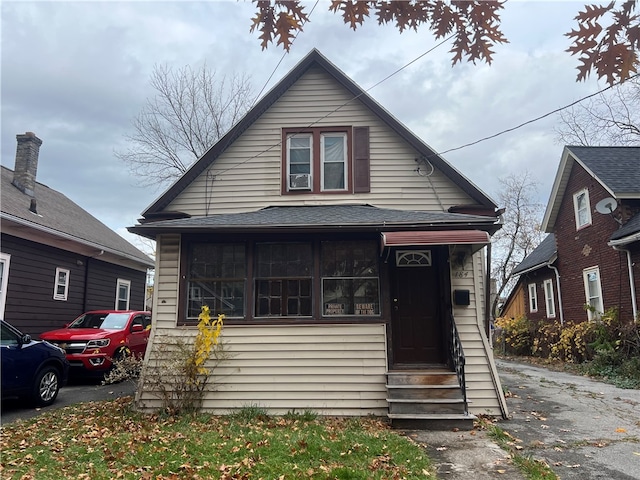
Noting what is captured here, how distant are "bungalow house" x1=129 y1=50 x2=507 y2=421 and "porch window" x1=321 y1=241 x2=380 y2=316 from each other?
0.02 m

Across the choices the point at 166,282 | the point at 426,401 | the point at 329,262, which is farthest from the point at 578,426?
the point at 166,282

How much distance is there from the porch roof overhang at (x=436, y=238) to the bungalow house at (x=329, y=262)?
0.9 inches

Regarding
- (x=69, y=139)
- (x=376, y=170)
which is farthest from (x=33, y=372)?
(x=69, y=139)

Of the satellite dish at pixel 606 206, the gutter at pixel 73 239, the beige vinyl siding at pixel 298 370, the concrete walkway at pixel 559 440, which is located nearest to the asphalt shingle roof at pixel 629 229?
the satellite dish at pixel 606 206

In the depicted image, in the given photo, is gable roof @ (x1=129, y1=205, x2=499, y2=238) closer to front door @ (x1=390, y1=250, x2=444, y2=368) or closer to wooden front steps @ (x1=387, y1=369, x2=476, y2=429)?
front door @ (x1=390, y1=250, x2=444, y2=368)

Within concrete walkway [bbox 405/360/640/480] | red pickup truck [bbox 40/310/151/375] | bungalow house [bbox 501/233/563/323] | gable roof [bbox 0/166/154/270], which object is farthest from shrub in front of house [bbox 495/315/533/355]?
gable roof [bbox 0/166/154/270]

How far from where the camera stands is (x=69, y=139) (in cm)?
1616

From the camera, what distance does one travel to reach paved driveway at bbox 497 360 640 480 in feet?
16.0

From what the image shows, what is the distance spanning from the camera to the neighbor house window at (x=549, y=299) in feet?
57.8

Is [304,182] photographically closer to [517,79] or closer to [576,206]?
[517,79]

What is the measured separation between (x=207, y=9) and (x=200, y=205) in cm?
425

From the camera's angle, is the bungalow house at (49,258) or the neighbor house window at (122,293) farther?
the neighbor house window at (122,293)

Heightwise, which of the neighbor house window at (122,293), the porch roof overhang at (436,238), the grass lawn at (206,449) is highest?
the porch roof overhang at (436,238)

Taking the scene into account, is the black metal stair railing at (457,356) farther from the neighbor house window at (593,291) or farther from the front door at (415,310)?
the neighbor house window at (593,291)
